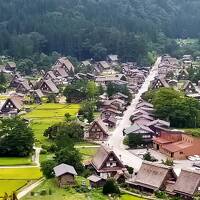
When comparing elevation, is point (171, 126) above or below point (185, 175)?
below

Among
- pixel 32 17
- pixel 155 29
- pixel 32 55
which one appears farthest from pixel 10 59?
pixel 155 29

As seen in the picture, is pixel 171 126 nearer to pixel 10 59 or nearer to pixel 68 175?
pixel 68 175

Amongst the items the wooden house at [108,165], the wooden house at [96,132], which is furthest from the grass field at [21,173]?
the wooden house at [96,132]

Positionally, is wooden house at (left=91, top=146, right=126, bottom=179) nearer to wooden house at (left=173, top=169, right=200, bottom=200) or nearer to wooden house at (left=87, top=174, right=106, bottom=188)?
wooden house at (left=87, top=174, right=106, bottom=188)

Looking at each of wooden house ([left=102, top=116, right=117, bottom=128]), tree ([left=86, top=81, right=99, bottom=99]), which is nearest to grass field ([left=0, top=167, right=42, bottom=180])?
wooden house ([left=102, top=116, right=117, bottom=128])

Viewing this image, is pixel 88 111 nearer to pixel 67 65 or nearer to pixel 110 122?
pixel 110 122

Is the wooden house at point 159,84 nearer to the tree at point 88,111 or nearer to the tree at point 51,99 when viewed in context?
the tree at point 51,99
